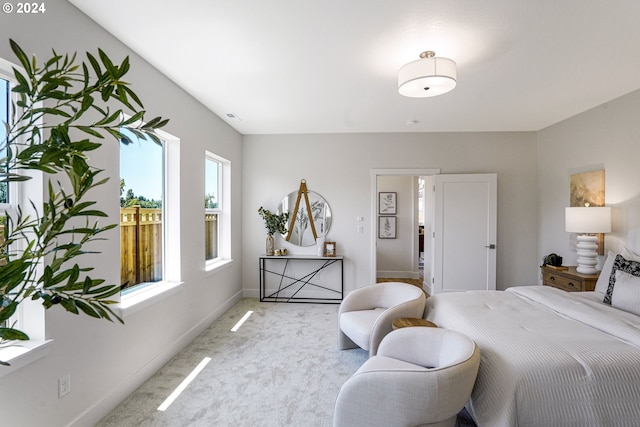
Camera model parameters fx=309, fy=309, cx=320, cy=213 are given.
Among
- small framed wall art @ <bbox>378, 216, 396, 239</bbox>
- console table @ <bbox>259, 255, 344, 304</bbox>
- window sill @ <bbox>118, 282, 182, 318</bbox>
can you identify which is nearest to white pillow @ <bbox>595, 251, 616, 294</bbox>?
console table @ <bbox>259, 255, 344, 304</bbox>

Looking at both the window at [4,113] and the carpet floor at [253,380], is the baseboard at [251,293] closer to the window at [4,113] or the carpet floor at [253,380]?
the carpet floor at [253,380]

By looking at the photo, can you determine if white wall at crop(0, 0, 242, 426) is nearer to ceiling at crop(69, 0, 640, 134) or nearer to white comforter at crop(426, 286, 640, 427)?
ceiling at crop(69, 0, 640, 134)

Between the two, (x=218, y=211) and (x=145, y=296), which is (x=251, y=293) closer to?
(x=218, y=211)

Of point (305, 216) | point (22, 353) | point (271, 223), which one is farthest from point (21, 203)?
point (305, 216)

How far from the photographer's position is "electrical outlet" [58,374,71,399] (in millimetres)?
1755

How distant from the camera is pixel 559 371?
1561 mm

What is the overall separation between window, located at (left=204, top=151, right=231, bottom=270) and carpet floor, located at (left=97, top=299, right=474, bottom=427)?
3.20 feet

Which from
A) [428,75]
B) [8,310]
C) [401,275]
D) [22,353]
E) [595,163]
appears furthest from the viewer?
[401,275]

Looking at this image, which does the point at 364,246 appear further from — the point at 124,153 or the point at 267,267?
the point at 124,153

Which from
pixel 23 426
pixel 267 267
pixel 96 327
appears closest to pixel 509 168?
pixel 267 267

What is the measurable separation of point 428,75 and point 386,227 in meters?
4.46

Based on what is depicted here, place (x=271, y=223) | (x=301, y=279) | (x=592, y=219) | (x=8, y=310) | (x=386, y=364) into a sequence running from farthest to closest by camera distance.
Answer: (x=301, y=279), (x=271, y=223), (x=592, y=219), (x=386, y=364), (x=8, y=310)

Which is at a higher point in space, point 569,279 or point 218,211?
point 218,211

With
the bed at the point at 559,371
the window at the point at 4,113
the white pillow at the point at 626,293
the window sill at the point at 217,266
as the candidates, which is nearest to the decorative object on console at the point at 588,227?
the white pillow at the point at 626,293
